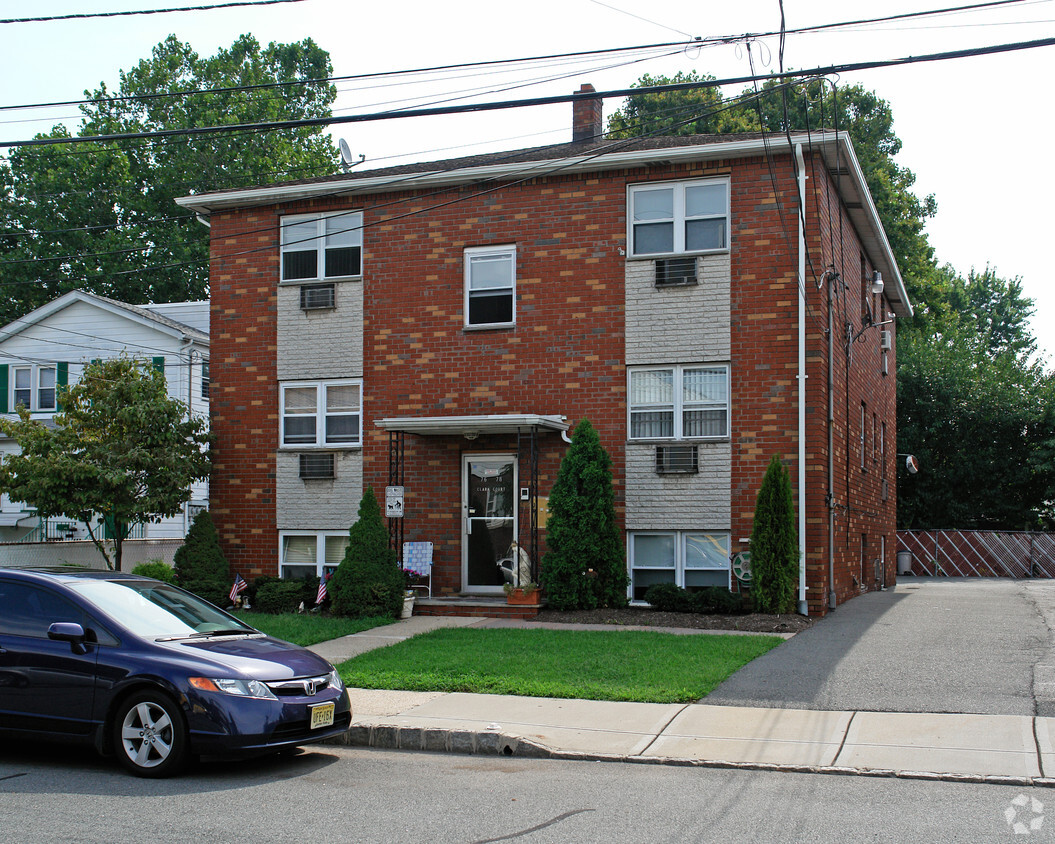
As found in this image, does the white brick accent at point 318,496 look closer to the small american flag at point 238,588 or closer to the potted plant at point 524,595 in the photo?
the small american flag at point 238,588

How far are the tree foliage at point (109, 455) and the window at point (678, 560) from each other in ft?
25.4

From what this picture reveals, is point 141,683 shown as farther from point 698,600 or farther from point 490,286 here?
point 490,286

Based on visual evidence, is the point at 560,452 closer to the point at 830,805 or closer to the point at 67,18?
the point at 67,18

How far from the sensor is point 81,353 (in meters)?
30.7

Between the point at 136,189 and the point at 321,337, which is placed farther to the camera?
the point at 136,189

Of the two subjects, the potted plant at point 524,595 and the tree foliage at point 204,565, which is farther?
the tree foliage at point 204,565

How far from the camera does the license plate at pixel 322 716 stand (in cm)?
769

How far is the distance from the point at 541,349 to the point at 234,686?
1075cm

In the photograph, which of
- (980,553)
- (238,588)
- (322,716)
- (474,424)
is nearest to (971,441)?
(980,553)

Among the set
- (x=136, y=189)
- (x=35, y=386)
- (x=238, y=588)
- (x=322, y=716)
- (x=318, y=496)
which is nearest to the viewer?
(x=322, y=716)

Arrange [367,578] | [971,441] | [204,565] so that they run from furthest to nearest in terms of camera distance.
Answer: [971,441]
[204,565]
[367,578]

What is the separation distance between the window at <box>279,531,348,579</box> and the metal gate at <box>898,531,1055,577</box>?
21270 mm

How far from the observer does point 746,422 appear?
1631cm

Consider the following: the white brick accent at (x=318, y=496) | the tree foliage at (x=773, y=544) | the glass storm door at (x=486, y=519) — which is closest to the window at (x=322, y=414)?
the white brick accent at (x=318, y=496)
